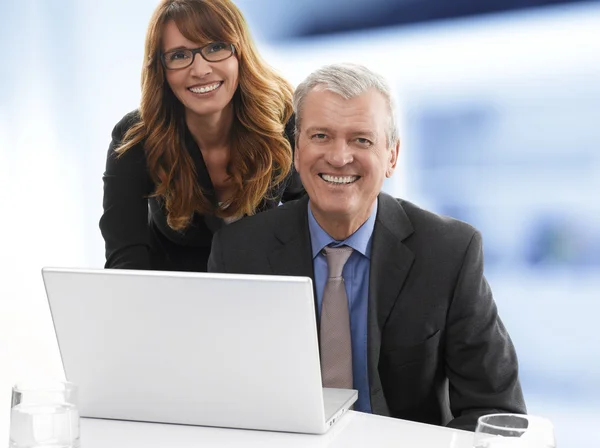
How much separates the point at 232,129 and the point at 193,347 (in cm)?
175

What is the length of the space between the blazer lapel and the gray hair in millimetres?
230

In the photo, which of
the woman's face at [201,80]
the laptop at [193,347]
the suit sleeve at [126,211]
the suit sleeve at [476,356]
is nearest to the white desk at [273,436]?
the laptop at [193,347]

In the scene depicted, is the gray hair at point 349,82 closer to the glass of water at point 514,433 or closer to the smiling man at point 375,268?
the smiling man at point 375,268

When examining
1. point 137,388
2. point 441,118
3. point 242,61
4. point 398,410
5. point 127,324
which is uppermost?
point 242,61

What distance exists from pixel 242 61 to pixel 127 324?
73.4 inches

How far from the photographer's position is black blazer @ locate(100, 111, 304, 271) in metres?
3.05

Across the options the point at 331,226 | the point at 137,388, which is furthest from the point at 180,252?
the point at 137,388

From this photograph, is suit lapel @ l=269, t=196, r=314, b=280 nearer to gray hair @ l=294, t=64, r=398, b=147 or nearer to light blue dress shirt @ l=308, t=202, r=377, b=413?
light blue dress shirt @ l=308, t=202, r=377, b=413

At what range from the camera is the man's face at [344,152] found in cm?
219

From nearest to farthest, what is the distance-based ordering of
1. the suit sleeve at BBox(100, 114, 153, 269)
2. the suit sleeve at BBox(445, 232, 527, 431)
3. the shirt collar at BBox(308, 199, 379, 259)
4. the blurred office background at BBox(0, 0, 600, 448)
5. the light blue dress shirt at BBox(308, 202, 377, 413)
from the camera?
the suit sleeve at BBox(445, 232, 527, 431)
the light blue dress shirt at BBox(308, 202, 377, 413)
the shirt collar at BBox(308, 199, 379, 259)
the suit sleeve at BBox(100, 114, 153, 269)
the blurred office background at BBox(0, 0, 600, 448)

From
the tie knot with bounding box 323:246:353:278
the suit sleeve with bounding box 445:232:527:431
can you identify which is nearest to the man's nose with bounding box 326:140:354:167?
the tie knot with bounding box 323:246:353:278

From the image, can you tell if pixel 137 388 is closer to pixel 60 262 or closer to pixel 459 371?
pixel 459 371

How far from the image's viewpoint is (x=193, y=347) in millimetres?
1478

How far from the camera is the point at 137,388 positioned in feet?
5.08
